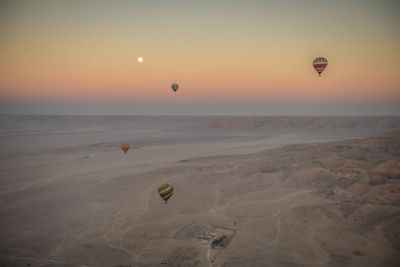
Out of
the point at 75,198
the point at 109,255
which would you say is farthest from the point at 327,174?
the point at 75,198

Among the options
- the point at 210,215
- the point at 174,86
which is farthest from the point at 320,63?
the point at 174,86

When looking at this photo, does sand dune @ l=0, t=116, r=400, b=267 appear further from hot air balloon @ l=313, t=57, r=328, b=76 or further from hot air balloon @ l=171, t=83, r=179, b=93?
hot air balloon @ l=171, t=83, r=179, b=93

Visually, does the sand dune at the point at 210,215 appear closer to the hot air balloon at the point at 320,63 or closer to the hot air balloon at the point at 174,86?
the hot air balloon at the point at 320,63

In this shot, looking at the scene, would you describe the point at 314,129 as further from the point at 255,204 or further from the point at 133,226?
the point at 133,226

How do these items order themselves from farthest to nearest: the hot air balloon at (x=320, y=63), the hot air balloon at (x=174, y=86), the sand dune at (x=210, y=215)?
the hot air balloon at (x=174, y=86) < the hot air balloon at (x=320, y=63) < the sand dune at (x=210, y=215)

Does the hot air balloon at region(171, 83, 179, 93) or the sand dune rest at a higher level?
the hot air balloon at region(171, 83, 179, 93)

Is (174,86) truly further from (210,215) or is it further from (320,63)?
(210,215)

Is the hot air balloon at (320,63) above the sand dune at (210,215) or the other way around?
above

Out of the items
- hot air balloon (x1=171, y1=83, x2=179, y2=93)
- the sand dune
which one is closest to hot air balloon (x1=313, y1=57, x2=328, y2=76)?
the sand dune

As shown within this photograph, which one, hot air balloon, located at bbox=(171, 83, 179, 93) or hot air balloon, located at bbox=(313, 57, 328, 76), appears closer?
hot air balloon, located at bbox=(313, 57, 328, 76)

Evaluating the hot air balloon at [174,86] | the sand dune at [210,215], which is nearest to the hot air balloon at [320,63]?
the sand dune at [210,215]
